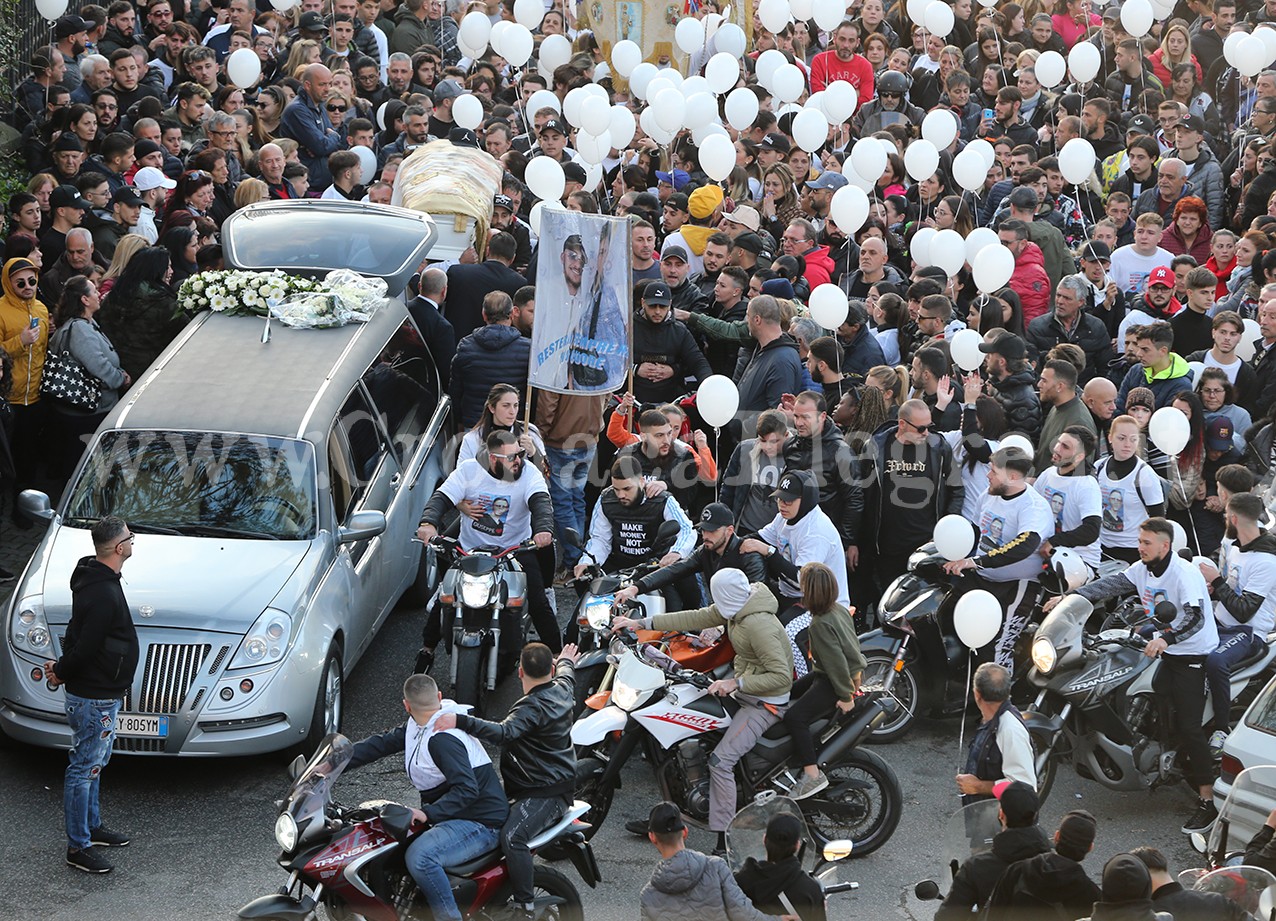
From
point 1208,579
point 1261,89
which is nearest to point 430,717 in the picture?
point 1208,579

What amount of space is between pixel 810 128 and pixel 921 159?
122cm

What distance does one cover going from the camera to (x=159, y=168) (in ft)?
48.8

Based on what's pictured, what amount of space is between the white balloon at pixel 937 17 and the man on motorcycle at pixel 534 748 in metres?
14.0

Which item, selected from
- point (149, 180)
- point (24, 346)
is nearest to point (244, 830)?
point (24, 346)

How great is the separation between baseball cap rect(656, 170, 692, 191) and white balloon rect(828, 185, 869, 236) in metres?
2.84

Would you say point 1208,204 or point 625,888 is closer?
point 625,888

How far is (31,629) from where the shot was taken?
9328 millimetres

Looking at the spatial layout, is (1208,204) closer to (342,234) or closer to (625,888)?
(342,234)

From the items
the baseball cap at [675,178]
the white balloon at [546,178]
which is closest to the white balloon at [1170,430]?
the white balloon at [546,178]

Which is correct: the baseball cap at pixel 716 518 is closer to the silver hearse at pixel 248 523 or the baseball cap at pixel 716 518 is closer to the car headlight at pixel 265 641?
the silver hearse at pixel 248 523

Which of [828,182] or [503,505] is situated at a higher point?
[828,182]

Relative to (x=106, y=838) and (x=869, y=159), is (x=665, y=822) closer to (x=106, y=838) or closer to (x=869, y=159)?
(x=106, y=838)

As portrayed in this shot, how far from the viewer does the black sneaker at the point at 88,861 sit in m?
8.46

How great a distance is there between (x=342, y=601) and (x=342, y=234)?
349cm
